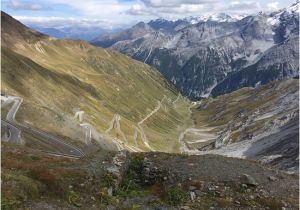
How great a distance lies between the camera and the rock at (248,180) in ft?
149

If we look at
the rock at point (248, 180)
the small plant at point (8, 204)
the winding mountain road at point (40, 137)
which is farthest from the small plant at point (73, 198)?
the winding mountain road at point (40, 137)

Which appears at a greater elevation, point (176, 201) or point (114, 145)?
point (176, 201)

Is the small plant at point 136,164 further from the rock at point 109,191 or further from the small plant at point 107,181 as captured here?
the rock at point 109,191

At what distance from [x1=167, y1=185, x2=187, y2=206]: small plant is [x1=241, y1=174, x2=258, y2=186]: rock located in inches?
270

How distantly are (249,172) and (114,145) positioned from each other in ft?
482

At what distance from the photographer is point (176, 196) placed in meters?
42.5

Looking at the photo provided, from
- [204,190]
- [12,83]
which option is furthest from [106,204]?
[12,83]

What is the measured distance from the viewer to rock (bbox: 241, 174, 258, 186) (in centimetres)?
4534

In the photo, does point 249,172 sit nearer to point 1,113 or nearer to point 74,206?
point 74,206

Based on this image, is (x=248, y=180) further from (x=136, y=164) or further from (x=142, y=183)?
(x=136, y=164)

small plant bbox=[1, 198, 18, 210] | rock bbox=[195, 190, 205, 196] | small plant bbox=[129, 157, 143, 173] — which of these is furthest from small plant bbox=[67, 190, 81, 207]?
rock bbox=[195, 190, 205, 196]

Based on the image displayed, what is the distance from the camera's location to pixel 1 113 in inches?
5782

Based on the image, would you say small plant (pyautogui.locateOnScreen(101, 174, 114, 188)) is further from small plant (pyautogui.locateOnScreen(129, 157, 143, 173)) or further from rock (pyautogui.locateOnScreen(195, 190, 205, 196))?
rock (pyautogui.locateOnScreen(195, 190, 205, 196))

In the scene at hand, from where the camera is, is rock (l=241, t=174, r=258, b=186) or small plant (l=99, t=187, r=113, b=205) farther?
rock (l=241, t=174, r=258, b=186)
